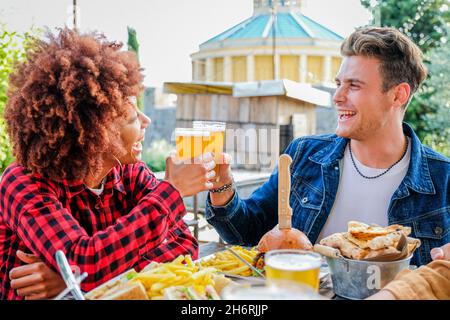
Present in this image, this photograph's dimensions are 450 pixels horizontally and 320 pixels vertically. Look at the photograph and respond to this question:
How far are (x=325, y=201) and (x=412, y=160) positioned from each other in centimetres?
46

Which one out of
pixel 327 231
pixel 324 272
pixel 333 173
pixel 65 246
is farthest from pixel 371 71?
pixel 65 246

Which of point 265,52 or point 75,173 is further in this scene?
point 265,52

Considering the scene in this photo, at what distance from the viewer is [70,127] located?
1.82 metres

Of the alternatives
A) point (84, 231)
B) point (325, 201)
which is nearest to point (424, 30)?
point (325, 201)

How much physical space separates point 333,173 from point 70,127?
4.39ft

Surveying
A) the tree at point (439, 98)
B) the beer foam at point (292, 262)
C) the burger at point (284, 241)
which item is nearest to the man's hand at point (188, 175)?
the burger at point (284, 241)

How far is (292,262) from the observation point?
52.1 inches

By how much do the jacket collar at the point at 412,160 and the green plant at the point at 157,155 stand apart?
913 cm

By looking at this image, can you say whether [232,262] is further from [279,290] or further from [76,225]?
[279,290]

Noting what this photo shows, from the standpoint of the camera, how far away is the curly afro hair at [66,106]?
179cm

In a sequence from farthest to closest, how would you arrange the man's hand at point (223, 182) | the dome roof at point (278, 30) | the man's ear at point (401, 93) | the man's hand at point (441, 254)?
1. the dome roof at point (278, 30)
2. the man's ear at point (401, 93)
3. the man's hand at point (223, 182)
4. the man's hand at point (441, 254)

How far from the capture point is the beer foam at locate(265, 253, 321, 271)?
1.30m

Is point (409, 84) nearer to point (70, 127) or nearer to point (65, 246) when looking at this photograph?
point (70, 127)

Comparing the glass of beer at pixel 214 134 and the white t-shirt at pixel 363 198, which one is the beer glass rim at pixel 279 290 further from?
the white t-shirt at pixel 363 198
